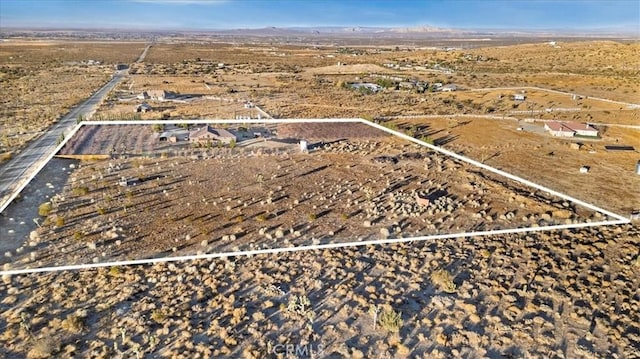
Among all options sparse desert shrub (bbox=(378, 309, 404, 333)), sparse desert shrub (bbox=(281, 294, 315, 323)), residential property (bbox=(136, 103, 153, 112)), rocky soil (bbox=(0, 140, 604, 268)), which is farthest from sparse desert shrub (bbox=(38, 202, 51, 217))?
residential property (bbox=(136, 103, 153, 112))

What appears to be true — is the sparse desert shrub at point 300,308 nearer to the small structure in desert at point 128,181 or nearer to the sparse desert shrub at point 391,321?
the sparse desert shrub at point 391,321

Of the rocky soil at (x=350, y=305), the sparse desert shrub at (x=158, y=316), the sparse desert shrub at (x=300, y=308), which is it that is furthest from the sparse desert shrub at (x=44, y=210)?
the sparse desert shrub at (x=300, y=308)

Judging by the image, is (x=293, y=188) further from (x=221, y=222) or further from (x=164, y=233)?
(x=164, y=233)

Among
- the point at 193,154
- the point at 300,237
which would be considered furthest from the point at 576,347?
the point at 193,154

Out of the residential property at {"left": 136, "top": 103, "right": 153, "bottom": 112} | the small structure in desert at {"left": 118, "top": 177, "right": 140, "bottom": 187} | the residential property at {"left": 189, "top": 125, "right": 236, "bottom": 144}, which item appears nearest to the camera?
the small structure in desert at {"left": 118, "top": 177, "right": 140, "bottom": 187}

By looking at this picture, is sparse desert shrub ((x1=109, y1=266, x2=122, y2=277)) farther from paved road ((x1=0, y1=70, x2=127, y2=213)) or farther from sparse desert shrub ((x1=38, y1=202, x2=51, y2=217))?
sparse desert shrub ((x1=38, y1=202, x2=51, y2=217))

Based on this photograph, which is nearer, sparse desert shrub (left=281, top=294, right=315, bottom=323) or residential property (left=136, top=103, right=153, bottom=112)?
sparse desert shrub (left=281, top=294, right=315, bottom=323)

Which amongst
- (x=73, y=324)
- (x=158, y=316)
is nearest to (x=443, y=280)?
(x=158, y=316)
